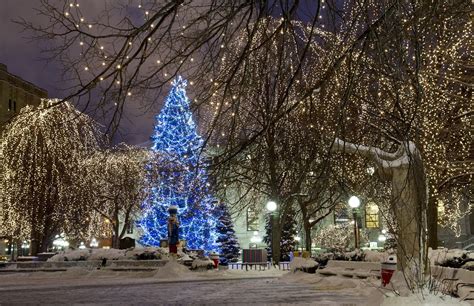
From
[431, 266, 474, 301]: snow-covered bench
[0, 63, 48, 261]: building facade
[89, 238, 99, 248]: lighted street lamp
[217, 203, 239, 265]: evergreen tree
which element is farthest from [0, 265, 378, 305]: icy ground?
[0, 63, 48, 261]: building facade

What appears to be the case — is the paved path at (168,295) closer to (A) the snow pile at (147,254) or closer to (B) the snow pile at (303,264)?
(B) the snow pile at (303,264)

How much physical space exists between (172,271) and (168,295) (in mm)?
8727

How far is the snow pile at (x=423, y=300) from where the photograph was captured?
23.9ft

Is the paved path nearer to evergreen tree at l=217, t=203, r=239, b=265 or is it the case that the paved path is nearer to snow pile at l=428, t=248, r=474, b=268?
snow pile at l=428, t=248, r=474, b=268

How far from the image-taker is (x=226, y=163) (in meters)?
7.82

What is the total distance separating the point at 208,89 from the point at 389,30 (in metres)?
2.62

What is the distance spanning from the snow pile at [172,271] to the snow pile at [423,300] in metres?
17.9

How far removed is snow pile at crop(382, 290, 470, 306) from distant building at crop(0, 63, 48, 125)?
77.7 meters

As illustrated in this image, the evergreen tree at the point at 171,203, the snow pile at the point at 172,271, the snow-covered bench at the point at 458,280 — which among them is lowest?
the snow pile at the point at 172,271

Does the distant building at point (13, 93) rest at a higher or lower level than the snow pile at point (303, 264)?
higher

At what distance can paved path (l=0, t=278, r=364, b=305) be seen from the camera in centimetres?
1447

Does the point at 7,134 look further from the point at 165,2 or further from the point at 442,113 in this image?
the point at 165,2

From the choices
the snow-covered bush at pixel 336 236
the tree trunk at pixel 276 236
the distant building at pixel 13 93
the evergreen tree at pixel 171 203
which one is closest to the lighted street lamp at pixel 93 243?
the distant building at pixel 13 93

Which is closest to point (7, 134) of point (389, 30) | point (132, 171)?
point (132, 171)
